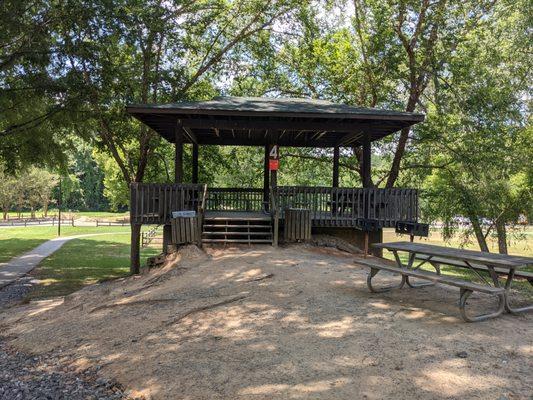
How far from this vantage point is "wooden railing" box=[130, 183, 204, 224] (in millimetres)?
11750

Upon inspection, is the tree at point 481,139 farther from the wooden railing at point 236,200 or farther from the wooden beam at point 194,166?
the wooden beam at point 194,166

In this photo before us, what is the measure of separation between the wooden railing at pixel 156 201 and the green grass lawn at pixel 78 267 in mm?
3432

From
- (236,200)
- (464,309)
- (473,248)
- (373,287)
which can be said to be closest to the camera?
(464,309)

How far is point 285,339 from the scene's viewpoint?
5203mm

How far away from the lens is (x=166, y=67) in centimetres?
1800

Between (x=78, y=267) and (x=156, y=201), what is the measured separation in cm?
897

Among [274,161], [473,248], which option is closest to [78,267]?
[274,161]

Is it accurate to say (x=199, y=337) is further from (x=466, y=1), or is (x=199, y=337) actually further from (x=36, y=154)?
(x=466, y=1)

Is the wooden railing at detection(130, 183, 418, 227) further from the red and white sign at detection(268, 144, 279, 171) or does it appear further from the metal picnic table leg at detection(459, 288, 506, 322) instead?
the metal picnic table leg at detection(459, 288, 506, 322)

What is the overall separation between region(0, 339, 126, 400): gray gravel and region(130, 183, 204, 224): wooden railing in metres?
6.04

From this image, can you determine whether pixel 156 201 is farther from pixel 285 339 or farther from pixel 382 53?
pixel 382 53

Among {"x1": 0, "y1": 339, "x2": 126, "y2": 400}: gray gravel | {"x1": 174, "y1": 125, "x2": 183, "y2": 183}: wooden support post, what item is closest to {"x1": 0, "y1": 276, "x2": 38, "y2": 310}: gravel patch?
{"x1": 174, "y1": 125, "x2": 183, "y2": 183}: wooden support post

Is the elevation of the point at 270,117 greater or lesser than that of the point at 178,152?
greater

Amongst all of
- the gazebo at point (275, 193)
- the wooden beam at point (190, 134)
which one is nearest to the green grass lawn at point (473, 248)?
the gazebo at point (275, 193)
